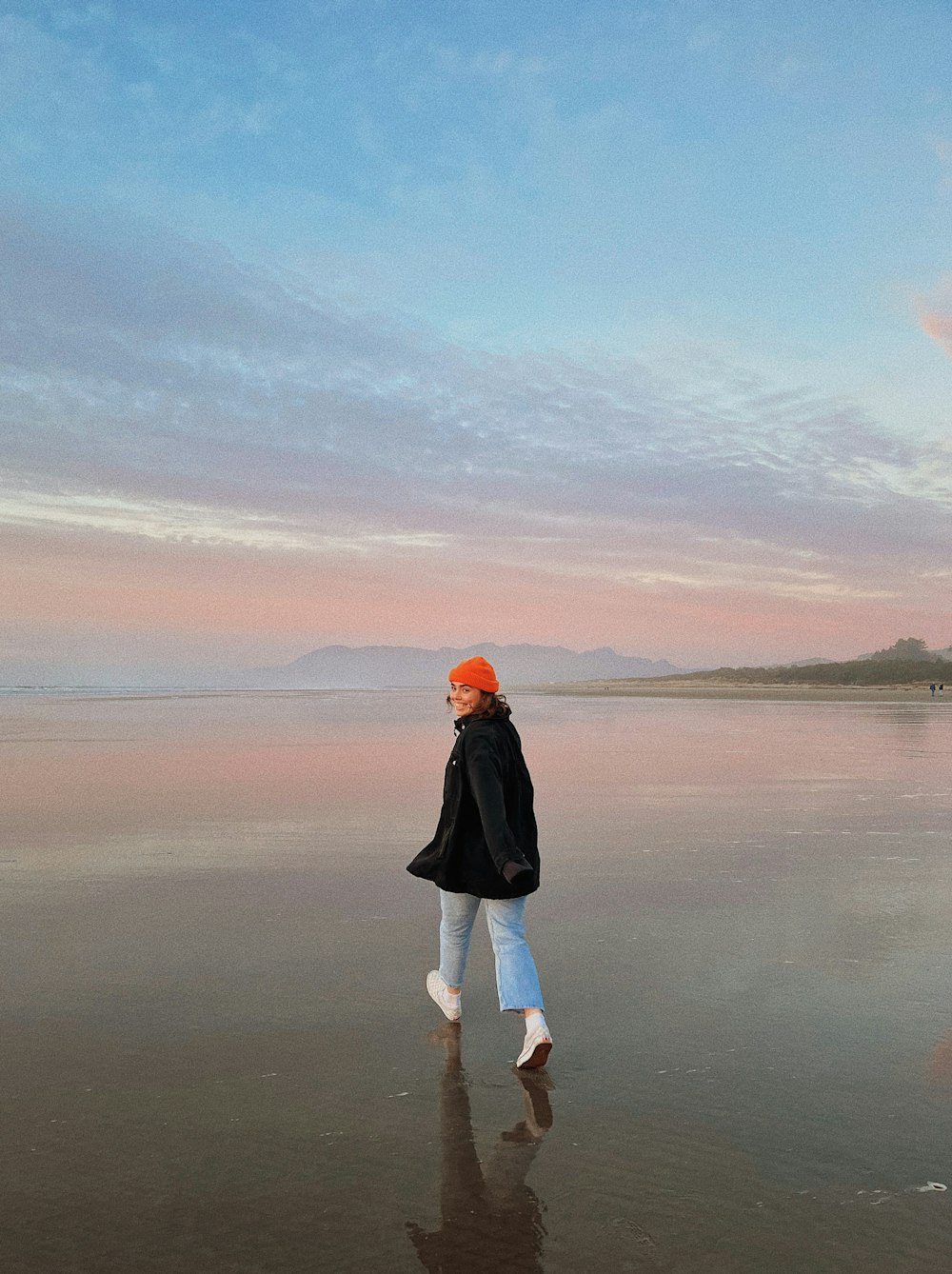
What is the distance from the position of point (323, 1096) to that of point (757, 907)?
4.18 meters

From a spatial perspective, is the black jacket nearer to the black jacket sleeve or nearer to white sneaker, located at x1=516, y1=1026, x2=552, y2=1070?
the black jacket sleeve

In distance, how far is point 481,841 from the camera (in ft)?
16.6

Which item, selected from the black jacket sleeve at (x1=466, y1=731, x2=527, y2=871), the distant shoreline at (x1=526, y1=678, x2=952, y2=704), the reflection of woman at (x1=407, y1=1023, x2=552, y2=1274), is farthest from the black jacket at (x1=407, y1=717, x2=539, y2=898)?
the distant shoreline at (x1=526, y1=678, x2=952, y2=704)

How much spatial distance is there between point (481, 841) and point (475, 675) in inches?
33.0

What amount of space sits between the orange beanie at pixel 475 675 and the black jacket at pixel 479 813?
18 cm

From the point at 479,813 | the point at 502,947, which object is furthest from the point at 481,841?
the point at 502,947

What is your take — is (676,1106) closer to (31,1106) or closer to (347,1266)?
(347,1266)

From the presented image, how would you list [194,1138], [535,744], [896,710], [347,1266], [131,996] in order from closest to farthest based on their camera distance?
[347,1266] < [194,1138] < [131,996] < [535,744] < [896,710]

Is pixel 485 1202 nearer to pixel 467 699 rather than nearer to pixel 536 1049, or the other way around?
pixel 536 1049

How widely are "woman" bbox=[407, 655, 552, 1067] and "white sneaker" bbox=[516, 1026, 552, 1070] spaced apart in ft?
0.96

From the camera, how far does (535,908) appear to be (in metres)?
7.31

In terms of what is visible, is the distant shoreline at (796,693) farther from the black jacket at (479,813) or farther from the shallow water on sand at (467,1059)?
the black jacket at (479,813)

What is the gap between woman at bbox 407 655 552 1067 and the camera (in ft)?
15.8

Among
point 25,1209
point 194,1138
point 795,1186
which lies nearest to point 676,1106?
point 795,1186
